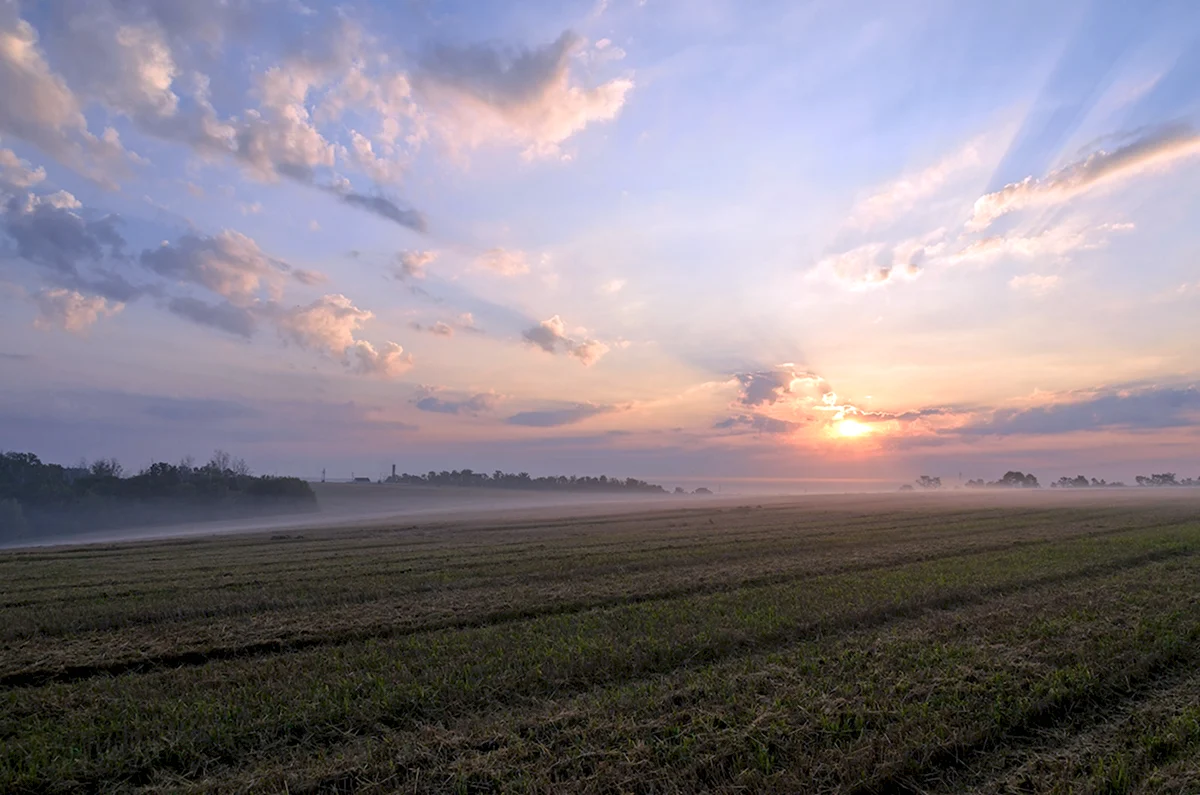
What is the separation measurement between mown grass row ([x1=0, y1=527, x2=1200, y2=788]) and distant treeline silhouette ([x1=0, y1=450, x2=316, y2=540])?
94.3 m

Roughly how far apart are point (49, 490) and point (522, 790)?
110 m

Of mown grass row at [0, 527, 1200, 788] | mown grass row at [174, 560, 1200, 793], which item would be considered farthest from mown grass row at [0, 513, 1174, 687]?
mown grass row at [174, 560, 1200, 793]

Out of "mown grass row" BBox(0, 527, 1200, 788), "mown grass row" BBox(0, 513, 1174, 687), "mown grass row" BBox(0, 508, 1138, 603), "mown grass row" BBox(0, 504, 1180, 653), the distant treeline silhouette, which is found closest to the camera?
"mown grass row" BBox(0, 527, 1200, 788)

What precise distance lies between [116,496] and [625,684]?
111 m

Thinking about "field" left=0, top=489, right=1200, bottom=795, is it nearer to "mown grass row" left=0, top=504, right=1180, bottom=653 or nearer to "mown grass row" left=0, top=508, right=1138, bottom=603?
"mown grass row" left=0, top=504, right=1180, bottom=653

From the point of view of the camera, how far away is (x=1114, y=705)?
26.8 feet

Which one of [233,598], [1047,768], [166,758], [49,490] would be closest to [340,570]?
[233,598]

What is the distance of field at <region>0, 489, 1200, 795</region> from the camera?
6.72 meters

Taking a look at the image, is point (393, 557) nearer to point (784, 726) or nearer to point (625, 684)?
point (625, 684)

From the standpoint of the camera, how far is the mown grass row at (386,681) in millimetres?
7641

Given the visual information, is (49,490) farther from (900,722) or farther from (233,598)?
(900,722)

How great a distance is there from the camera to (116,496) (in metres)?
91.1

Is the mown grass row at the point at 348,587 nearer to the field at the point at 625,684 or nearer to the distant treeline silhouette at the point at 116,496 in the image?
the field at the point at 625,684

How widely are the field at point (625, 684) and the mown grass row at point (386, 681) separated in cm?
5
